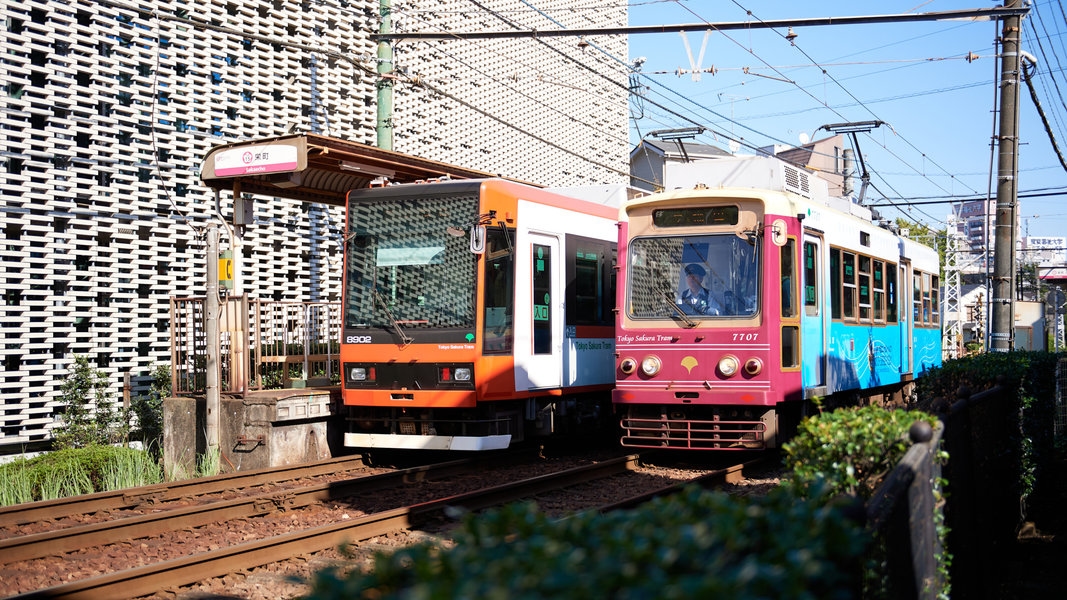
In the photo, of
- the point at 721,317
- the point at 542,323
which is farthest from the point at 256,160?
the point at 721,317

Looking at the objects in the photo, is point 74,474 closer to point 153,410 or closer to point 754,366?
point 153,410

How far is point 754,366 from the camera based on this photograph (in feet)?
39.9

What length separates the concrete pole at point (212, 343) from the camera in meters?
13.2

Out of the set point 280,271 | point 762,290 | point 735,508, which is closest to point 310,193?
point 280,271

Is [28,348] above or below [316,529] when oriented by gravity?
above

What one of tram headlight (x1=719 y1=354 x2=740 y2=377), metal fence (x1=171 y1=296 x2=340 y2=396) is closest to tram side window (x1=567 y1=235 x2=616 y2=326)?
tram headlight (x1=719 y1=354 x2=740 y2=377)

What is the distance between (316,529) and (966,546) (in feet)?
15.6

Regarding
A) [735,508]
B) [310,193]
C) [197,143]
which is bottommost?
[735,508]

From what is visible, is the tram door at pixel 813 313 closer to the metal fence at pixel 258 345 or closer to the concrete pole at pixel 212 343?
the metal fence at pixel 258 345

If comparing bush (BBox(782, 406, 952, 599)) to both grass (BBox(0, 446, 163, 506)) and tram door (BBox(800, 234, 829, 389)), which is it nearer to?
tram door (BBox(800, 234, 829, 389))

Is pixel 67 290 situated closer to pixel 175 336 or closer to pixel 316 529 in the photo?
pixel 175 336

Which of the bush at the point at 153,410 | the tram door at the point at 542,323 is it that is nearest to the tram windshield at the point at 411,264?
the tram door at the point at 542,323

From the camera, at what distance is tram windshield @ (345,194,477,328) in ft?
41.0

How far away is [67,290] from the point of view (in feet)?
53.1
